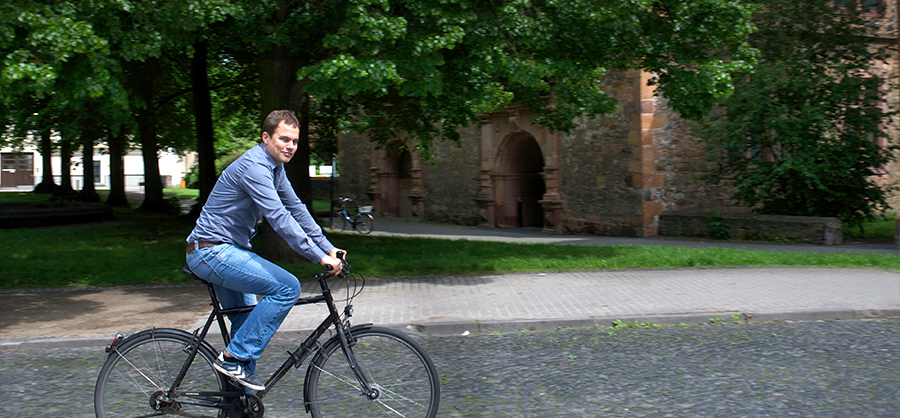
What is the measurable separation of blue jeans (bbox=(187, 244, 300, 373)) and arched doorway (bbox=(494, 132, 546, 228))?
64.2 feet

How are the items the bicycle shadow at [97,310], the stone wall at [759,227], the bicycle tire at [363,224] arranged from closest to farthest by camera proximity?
the bicycle shadow at [97,310]
the stone wall at [759,227]
the bicycle tire at [363,224]

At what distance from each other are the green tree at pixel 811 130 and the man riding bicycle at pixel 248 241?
1425 cm

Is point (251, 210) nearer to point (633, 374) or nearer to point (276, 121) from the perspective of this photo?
point (276, 121)

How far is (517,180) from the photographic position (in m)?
24.2

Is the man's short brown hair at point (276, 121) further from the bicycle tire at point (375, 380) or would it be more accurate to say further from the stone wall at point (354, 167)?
the stone wall at point (354, 167)

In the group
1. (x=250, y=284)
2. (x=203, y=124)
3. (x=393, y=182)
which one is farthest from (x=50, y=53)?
(x=393, y=182)

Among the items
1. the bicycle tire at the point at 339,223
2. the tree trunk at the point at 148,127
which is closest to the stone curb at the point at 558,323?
the tree trunk at the point at 148,127

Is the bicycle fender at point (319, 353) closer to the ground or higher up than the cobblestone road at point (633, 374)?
higher up

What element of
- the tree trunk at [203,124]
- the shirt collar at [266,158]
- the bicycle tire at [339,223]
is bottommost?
the bicycle tire at [339,223]

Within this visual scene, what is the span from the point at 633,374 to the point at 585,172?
50.2 feet

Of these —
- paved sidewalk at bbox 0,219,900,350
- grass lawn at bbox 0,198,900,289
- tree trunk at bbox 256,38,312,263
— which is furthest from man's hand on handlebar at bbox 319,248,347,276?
tree trunk at bbox 256,38,312,263

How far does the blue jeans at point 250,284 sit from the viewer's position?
3.93 metres

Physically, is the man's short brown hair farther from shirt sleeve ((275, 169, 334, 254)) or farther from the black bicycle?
the black bicycle

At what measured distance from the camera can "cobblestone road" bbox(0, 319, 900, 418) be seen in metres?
4.74
